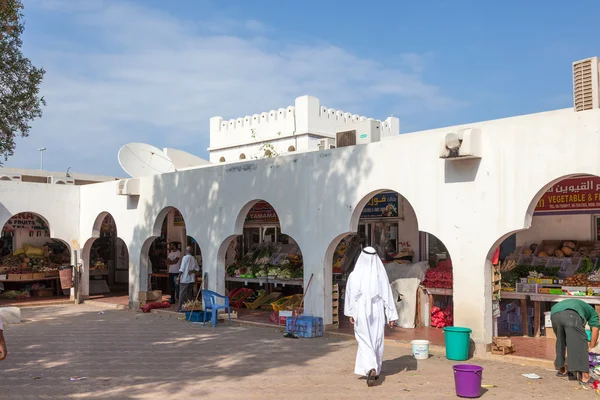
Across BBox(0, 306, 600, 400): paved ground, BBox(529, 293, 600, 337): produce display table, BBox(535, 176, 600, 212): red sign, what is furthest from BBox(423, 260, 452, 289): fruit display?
BBox(535, 176, 600, 212): red sign

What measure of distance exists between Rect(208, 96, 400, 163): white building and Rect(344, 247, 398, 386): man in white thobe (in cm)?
1459

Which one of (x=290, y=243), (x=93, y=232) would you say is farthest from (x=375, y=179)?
(x=93, y=232)

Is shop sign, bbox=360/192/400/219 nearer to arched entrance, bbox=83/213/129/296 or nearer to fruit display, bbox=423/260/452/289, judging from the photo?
fruit display, bbox=423/260/452/289

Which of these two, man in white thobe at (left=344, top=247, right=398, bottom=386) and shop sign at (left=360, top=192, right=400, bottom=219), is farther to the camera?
shop sign at (left=360, top=192, right=400, bottom=219)

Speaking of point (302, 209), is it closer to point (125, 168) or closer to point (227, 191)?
point (227, 191)

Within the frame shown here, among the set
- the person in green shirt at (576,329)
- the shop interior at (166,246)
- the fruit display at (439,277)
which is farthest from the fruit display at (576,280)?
the shop interior at (166,246)

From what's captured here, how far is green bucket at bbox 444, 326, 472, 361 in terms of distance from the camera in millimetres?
9070

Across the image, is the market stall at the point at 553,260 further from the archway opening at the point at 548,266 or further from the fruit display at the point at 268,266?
the fruit display at the point at 268,266

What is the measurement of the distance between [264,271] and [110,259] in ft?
32.3

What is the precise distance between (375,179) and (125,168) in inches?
352

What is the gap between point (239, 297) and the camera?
53.2ft

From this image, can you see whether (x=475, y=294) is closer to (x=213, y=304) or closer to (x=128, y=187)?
(x=213, y=304)

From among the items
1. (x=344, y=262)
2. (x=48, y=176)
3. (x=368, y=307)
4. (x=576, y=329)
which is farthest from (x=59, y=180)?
(x=576, y=329)

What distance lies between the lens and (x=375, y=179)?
1088cm
